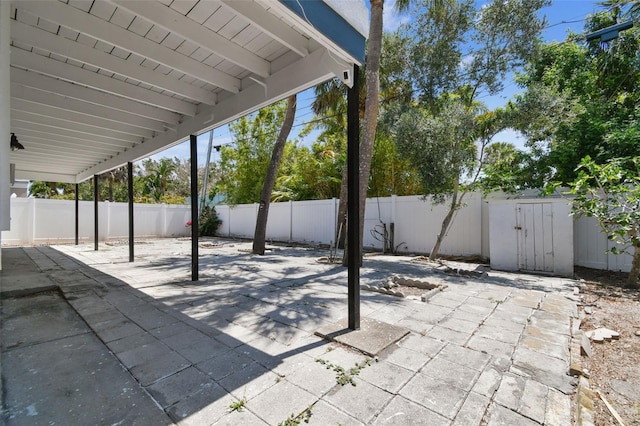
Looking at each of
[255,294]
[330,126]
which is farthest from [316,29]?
[330,126]

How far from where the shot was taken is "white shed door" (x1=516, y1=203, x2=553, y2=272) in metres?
5.57

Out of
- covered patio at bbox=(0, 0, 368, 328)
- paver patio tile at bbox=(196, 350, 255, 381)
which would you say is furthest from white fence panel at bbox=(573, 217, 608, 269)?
paver patio tile at bbox=(196, 350, 255, 381)

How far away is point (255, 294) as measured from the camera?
4.26 meters

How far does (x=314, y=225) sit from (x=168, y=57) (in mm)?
8523

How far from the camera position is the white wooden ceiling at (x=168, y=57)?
2.50 m

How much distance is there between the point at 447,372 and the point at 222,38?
11.9 ft

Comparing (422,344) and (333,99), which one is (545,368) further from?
(333,99)

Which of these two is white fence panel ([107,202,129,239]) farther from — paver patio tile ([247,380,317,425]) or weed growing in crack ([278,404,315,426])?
weed growing in crack ([278,404,315,426])

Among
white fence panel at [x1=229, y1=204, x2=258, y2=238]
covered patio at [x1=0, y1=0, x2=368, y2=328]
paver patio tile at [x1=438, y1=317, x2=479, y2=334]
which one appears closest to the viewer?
A: covered patio at [x1=0, y1=0, x2=368, y2=328]

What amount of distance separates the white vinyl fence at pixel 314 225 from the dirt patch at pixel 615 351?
4.75 feet

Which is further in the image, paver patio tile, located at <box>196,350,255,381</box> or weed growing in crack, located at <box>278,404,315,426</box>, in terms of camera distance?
paver patio tile, located at <box>196,350,255,381</box>

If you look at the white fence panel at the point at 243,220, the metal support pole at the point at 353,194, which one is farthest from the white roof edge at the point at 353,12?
the white fence panel at the point at 243,220

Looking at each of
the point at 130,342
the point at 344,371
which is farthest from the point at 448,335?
the point at 130,342

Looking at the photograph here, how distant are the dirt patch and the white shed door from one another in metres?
0.92
